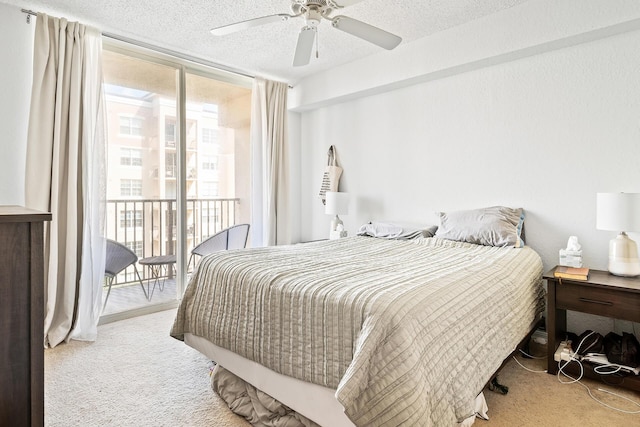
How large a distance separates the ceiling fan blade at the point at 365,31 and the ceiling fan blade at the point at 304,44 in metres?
0.16

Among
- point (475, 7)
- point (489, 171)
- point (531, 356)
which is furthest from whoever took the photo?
point (489, 171)

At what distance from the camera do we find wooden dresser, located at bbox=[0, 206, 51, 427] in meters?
0.99

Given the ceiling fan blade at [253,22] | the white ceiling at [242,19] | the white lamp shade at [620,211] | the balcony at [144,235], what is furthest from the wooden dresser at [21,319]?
the white lamp shade at [620,211]

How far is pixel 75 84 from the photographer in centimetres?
275

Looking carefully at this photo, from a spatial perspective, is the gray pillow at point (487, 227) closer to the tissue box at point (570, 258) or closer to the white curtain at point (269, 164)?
the tissue box at point (570, 258)

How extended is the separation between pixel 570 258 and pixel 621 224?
44cm

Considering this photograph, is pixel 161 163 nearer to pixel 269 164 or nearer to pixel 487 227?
pixel 269 164

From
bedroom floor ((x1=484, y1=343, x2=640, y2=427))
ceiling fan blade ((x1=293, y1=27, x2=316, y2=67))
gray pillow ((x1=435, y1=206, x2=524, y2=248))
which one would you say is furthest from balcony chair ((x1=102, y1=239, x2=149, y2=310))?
bedroom floor ((x1=484, y1=343, x2=640, y2=427))

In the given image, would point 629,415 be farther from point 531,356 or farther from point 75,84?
point 75,84

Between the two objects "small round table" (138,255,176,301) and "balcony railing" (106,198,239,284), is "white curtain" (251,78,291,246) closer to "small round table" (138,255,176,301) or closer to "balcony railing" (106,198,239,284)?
"balcony railing" (106,198,239,284)

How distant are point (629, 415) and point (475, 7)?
2717 mm

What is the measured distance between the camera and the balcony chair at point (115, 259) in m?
3.09

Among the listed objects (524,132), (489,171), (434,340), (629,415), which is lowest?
(629,415)

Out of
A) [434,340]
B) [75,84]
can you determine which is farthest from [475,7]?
[75,84]
